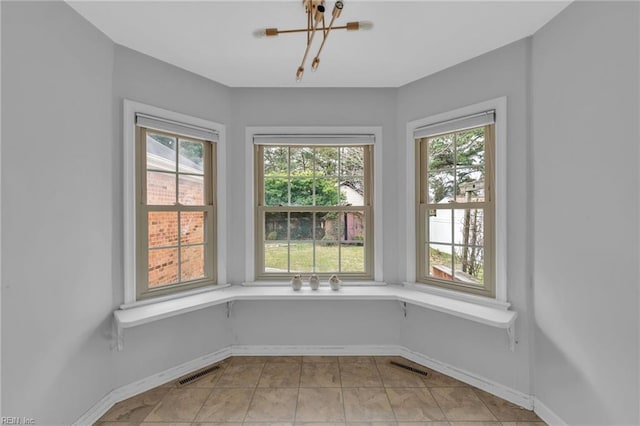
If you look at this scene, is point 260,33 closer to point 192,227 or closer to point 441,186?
point 192,227

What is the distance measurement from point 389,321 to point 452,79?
2.22 m

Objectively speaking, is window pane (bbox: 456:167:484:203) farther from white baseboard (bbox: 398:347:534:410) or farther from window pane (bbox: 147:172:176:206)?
window pane (bbox: 147:172:176:206)

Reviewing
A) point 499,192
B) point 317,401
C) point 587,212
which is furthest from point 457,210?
point 317,401

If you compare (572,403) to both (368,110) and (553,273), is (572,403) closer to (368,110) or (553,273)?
(553,273)

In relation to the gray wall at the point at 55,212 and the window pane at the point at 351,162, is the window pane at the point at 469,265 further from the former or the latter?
the gray wall at the point at 55,212

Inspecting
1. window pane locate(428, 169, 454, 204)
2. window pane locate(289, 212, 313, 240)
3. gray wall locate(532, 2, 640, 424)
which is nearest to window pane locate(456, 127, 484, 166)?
window pane locate(428, 169, 454, 204)

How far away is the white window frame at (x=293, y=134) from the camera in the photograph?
8.87ft

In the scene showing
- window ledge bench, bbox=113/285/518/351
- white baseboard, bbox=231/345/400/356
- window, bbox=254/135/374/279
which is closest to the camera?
window ledge bench, bbox=113/285/518/351

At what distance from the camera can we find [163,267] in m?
2.39

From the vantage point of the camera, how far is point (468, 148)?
238 cm

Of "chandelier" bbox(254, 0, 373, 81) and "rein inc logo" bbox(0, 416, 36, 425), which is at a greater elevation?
"chandelier" bbox(254, 0, 373, 81)

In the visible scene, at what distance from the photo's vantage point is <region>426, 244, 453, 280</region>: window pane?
251 cm

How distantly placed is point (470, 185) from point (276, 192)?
174cm

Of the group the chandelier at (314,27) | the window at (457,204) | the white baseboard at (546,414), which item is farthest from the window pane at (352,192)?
the white baseboard at (546,414)
